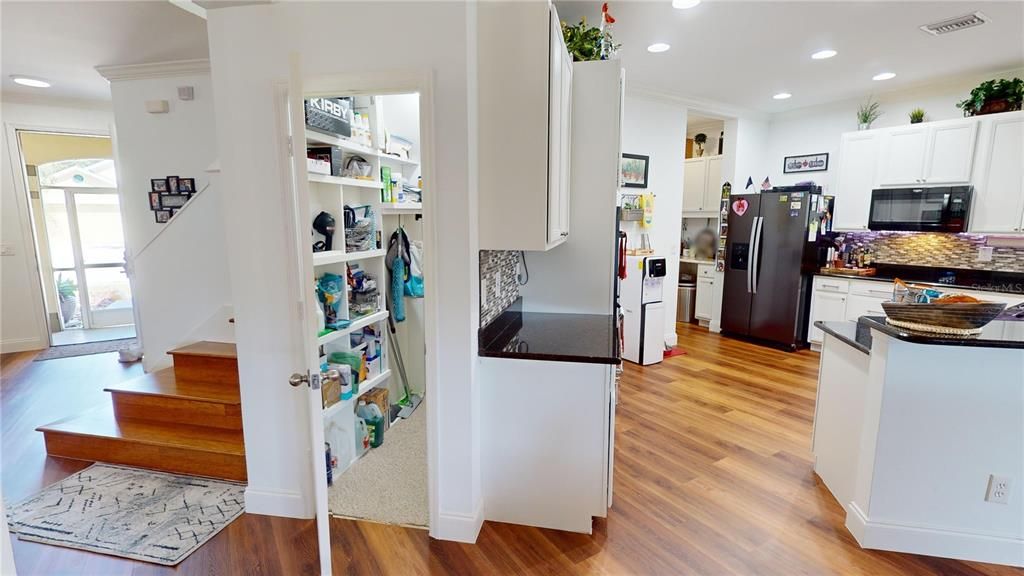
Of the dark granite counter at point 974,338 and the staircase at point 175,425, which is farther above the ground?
the dark granite counter at point 974,338

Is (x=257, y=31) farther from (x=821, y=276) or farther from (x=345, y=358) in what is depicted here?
(x=821, y=276)

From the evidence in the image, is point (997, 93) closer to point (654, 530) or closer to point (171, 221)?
point (654, 530)

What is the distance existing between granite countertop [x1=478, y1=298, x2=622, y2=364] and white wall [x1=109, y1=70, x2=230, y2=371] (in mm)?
2455

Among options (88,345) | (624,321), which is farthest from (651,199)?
(88,345)

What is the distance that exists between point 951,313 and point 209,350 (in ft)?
13.2

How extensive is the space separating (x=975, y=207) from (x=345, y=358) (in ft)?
17.8

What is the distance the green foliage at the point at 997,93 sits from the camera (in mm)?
3869

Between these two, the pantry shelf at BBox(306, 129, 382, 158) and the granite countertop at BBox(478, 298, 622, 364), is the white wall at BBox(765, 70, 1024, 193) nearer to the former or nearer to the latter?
the granite countertop at BBox(478, 298, 622, 364)

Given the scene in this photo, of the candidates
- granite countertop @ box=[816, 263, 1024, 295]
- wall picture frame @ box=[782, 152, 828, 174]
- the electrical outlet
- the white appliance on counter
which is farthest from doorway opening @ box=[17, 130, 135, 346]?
granite countertop @ box=[816, 263, 1024, 295]

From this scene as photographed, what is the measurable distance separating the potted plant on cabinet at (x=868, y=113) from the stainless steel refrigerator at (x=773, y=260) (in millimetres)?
785

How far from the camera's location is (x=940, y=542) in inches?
80.0

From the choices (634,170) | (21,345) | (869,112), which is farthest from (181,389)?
(869,112)

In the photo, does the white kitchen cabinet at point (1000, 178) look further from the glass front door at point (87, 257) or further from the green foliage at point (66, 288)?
the green foliage at point (66, 288)

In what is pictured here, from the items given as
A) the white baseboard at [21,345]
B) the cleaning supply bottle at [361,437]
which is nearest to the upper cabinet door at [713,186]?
the cleaning supply bottle at [361,437]
